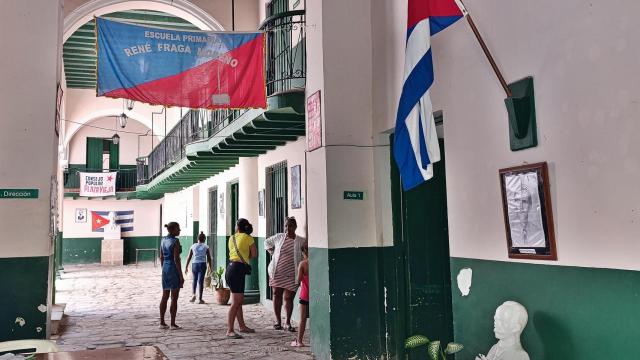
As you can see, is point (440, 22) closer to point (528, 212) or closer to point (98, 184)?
point (528, 212)

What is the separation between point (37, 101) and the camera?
19.5 ft

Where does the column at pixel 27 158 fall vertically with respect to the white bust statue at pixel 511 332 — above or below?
above

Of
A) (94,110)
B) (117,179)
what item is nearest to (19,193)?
(94,110)

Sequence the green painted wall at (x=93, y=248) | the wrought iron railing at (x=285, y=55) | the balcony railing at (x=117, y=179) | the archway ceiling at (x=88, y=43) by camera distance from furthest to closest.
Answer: the green painted wall at (x=93, y=248) → the balcony railing at (x=117, y=179) → the archway ceiling at (x=88, y=43) → the wrought iron railing at (x=285, y=55)

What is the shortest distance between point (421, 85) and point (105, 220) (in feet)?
79.8

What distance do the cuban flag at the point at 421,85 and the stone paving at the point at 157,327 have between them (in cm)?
335

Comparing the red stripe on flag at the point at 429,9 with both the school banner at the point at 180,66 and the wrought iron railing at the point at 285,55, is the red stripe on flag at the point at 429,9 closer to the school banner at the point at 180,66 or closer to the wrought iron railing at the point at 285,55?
the school banner at the point at 180,66

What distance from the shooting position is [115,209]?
26.2 meters

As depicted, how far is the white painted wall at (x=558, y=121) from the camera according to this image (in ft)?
10.1

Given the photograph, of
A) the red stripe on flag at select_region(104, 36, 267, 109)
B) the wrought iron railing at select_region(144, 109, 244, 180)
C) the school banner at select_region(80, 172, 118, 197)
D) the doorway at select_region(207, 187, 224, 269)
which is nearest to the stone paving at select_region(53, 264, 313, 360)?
the doorway at select_region(207, 187, 224, 269)

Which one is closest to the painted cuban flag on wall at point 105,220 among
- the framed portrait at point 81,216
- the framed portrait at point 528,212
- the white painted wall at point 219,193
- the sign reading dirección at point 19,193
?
the framed portrait at point 81,216

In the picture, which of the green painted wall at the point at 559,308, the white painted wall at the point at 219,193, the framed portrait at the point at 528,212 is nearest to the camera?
the green painted wall at the point at 559,308

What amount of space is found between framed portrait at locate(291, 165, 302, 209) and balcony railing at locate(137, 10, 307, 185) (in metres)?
1.30

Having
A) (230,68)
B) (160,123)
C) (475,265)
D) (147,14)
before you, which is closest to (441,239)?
(475,265)
